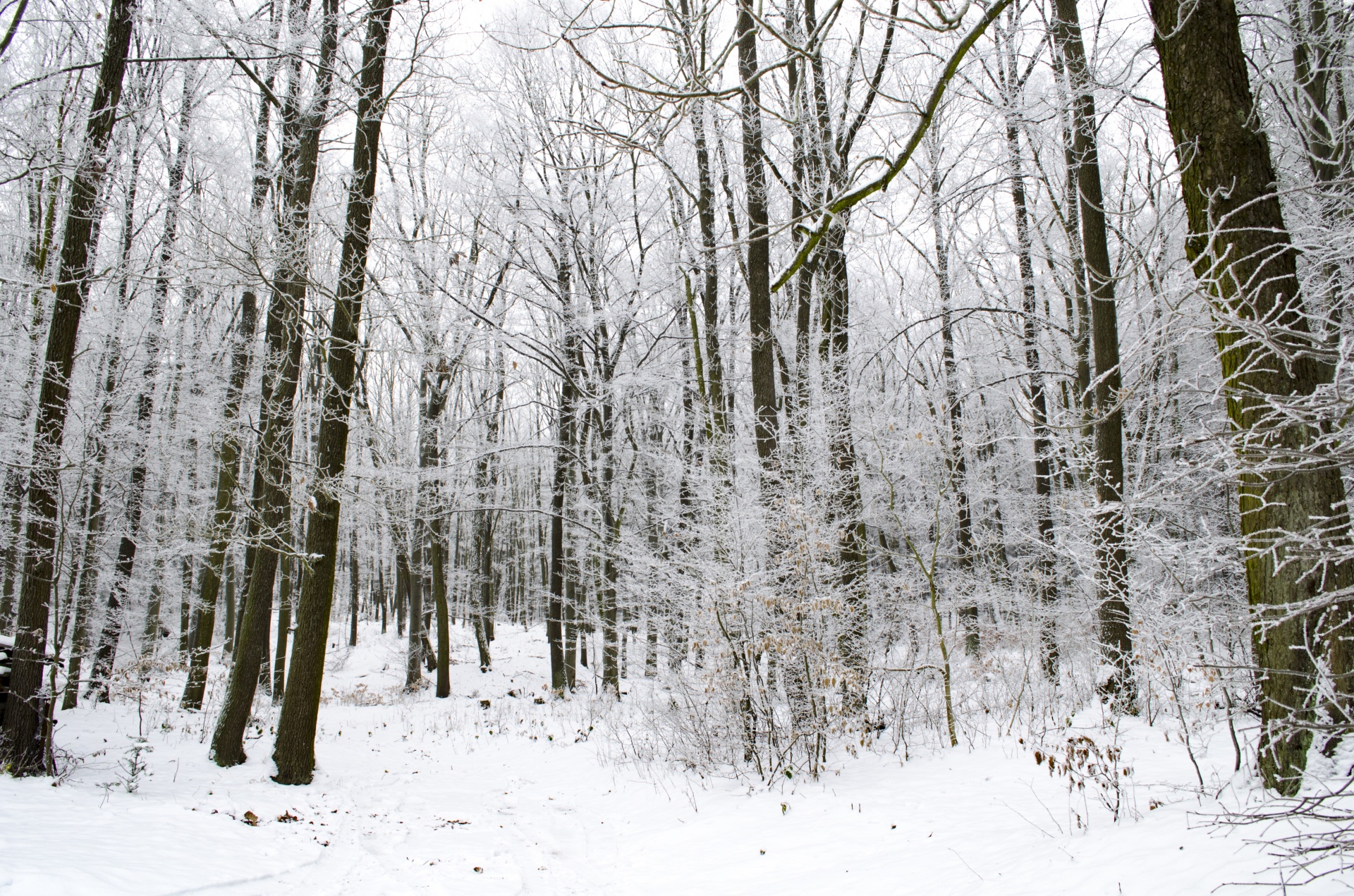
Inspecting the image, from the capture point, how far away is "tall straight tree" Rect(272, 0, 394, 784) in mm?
7125

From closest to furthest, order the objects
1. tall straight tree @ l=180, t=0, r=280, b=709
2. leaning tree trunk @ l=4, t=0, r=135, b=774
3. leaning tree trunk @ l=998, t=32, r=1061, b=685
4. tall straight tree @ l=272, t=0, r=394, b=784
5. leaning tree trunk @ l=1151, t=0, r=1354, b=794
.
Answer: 1. leaning tree trunk @ l=1151, t=0, r=1354, b=794
2. leaning tree trunk @ l=4, t=0, r=135, b=774
3. tall straight tree @ l=272, t=0, r=394, b=784
4. leaning tree trunk @ l=998, t=32, r=1061, b=685
5. tall straight tree @ l=180, t=0, r=280, b=709

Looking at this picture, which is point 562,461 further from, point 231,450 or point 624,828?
point 624,828

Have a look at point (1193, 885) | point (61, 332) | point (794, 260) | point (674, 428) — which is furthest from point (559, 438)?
point (1193, 885)

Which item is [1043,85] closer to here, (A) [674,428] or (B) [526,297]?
(B) [526,297]

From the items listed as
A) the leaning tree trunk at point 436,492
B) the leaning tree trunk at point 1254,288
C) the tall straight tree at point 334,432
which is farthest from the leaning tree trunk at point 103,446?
the leaning tree trunk at point 1254,288

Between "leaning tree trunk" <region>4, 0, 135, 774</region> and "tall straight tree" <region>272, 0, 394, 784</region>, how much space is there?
6.63ft

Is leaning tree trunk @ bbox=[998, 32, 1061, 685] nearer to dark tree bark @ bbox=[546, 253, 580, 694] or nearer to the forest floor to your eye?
the forest floor

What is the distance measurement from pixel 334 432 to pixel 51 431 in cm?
242

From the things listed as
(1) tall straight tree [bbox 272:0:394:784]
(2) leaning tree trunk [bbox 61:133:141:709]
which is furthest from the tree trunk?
(1) tall straight tree [bbox 272:0:394:784]

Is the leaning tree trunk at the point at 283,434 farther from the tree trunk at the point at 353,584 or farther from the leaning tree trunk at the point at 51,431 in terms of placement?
the tree trunk at the point at 353,584

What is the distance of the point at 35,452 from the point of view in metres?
6.59

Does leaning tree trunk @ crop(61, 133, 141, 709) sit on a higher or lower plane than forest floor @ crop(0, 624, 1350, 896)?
higher

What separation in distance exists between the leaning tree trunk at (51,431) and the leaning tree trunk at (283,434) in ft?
5.33

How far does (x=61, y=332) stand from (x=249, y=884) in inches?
221
